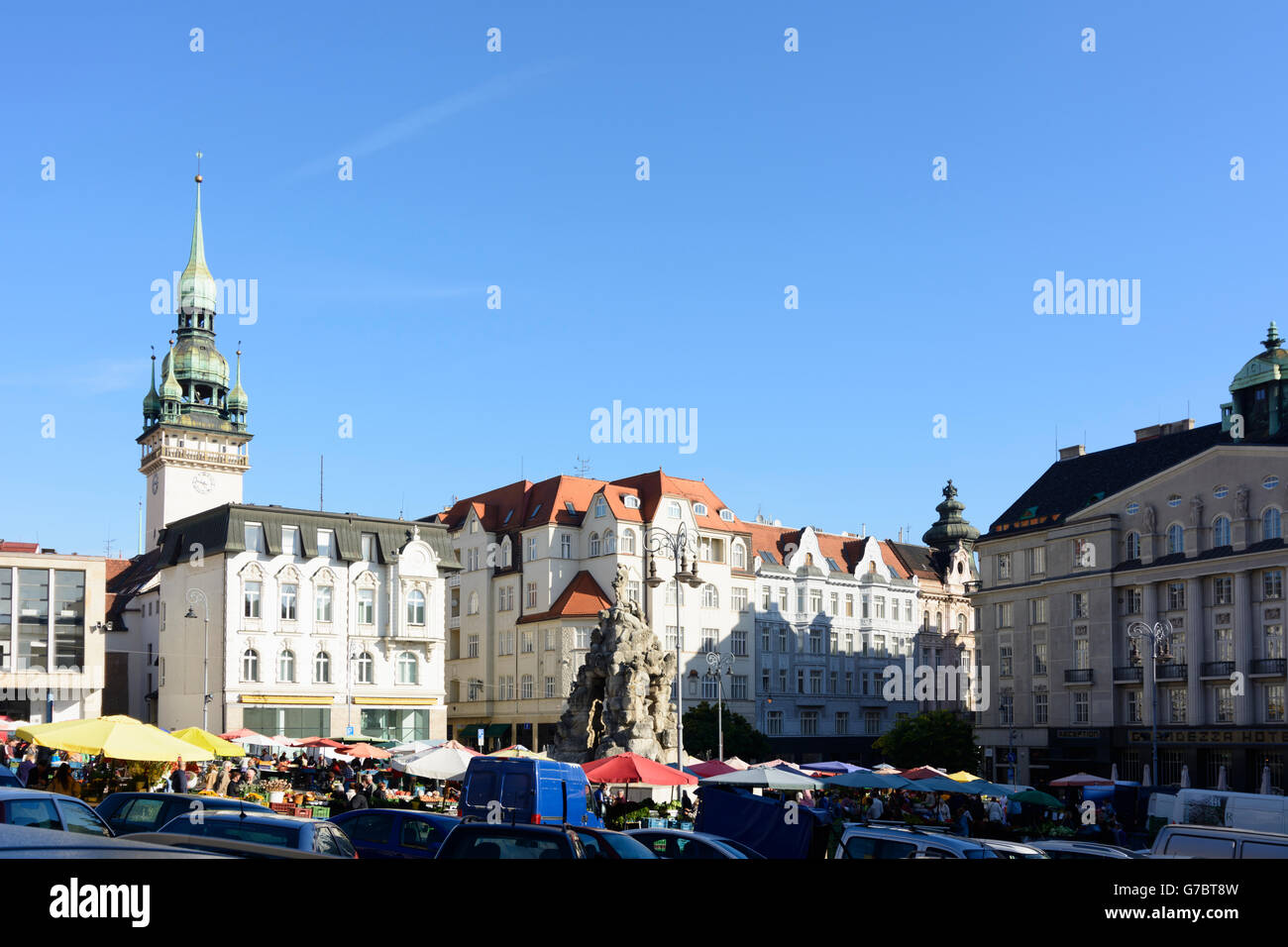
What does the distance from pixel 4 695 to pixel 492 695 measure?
2838 centimetres

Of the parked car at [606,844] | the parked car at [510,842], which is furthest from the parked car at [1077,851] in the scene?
the parked car at [510,842]

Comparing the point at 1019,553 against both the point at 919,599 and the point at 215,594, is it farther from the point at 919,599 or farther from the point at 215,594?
the point at 215,594

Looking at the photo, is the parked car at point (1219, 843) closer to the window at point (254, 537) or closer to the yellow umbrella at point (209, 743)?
the yellow umbrella at point (209, 743)

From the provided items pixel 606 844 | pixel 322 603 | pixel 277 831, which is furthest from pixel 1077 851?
pixel 322 603

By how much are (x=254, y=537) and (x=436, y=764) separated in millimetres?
38528

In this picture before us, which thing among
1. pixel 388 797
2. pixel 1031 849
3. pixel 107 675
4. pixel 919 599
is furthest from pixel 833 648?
pixel 1031 849

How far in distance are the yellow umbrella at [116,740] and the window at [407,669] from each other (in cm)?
4605

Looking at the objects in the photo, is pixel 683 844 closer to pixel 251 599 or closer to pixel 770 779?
pixel 770 779

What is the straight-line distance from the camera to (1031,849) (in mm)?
16219

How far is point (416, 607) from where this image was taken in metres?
77.4

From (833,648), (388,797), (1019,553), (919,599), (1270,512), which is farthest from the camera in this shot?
(919,599)

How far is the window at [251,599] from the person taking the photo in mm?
70625

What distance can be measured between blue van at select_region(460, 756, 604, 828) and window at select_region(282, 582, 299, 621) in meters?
49.5

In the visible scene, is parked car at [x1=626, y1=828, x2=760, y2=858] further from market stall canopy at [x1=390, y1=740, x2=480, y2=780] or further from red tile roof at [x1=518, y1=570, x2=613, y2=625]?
red tile roof at [x1=518, y1=570, x2=613, y2=625]
